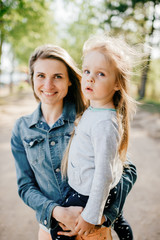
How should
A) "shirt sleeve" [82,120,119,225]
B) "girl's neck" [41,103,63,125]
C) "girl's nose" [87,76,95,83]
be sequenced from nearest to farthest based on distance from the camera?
"shirt sleeve" [82,120,119,225] → "girl's nose" [87,76,95,83] → "girl's neck" [41,103,63,125]

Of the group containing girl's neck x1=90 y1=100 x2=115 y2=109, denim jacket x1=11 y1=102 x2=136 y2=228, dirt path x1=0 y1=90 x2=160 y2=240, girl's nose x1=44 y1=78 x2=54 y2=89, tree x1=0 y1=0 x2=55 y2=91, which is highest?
tree x1=0 y1=0 x2=55 y2=91

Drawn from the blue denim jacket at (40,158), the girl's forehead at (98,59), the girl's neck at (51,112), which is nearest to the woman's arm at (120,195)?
the blue denim jacket at (40,158)

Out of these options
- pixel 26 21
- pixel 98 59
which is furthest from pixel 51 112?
pixel 26 21

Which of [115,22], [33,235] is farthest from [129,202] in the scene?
[115,22]

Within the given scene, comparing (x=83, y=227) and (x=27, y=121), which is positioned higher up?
(x=27, y=121)

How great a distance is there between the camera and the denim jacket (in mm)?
1384

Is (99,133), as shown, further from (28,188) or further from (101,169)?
(28,188)

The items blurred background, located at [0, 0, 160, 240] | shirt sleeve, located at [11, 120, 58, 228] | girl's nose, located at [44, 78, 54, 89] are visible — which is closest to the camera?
shirt sleeve, located at [11, 120, 58, 228]

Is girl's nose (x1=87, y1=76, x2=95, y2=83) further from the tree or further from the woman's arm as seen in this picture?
the tree

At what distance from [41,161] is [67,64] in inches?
28.8

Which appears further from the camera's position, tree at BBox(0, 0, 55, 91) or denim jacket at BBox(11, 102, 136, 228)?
tree at BBox(0, 0, 55, 91)

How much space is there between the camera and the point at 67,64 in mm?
1495

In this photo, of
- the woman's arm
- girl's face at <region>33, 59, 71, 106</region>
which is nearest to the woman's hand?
the woman's arm

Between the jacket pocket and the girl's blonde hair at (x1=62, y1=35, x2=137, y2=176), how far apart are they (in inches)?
7.5
